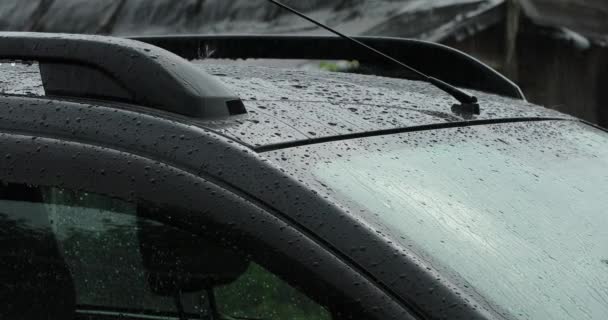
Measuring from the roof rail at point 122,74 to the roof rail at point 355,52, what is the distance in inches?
40.6

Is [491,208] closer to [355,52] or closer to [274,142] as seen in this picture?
[274,142]

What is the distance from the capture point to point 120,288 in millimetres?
1530

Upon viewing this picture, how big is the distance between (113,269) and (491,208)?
0.51 meters

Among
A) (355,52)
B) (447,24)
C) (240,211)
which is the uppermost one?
(240,211)

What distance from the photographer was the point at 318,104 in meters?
1.75

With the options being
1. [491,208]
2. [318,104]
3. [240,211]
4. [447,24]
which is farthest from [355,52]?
[447,24]

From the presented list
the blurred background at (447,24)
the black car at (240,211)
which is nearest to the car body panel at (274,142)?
the black car at (240,211)

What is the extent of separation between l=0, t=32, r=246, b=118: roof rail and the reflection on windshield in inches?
6.9

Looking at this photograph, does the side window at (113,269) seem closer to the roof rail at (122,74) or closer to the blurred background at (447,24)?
the roof rail at (122,74)

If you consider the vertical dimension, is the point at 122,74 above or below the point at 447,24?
above

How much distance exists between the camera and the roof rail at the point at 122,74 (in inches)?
58.8

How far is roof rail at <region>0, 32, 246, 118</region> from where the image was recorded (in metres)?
1.49

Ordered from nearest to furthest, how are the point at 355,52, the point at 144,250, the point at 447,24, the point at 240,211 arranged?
the point at 240,211, the point at 144,250, the point at 355,52, the point at 447,24

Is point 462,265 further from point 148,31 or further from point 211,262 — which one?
point 148,31
